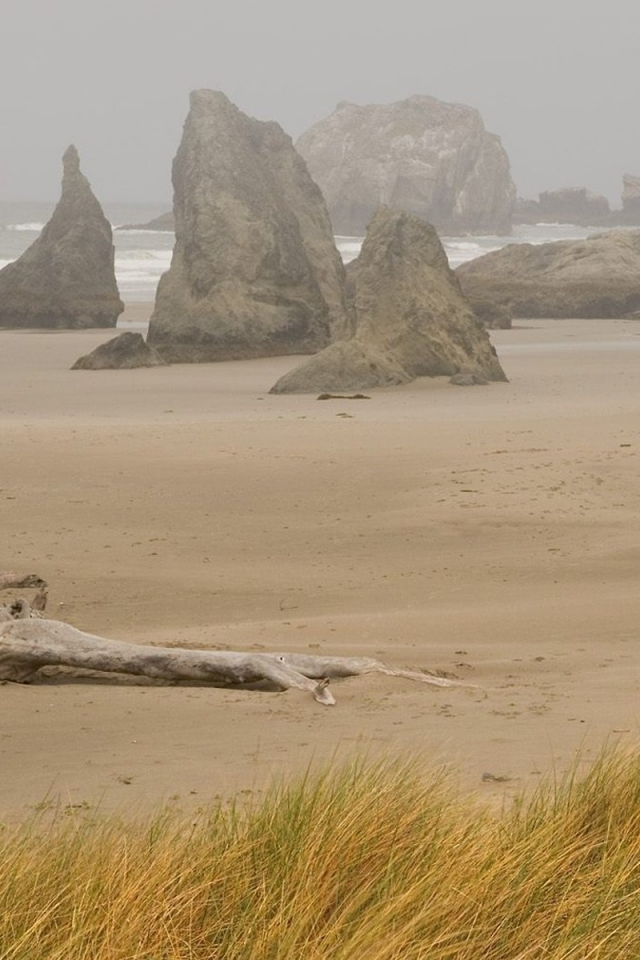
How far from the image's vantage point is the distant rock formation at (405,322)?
18.2 m

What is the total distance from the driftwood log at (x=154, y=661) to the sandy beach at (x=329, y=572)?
0.35 ft

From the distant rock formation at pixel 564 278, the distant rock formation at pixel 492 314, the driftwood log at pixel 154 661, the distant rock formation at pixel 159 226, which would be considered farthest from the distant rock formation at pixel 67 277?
the distant rock formation at pixel 159 226

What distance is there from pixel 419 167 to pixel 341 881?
12370cm

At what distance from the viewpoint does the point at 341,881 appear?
3355 mm

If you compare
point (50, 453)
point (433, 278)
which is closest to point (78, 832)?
point (50, 453)

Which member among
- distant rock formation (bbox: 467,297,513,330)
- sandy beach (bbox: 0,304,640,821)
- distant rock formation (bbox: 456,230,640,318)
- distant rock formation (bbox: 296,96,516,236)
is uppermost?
distant rock formation (bbox: 296,96,516,236)

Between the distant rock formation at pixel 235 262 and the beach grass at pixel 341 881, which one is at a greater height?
the distant rock formation at pixel 235 262

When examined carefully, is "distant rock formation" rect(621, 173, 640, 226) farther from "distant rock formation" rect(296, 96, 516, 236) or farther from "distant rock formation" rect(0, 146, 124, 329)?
"distant rock formation" rect(0, 146, 124, 329)

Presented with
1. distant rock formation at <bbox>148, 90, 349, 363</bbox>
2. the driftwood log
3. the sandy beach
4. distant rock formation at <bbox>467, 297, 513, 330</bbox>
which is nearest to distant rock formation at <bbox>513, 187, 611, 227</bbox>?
distant rock formation at <bbox>467, 297, 513, 330</bbox>

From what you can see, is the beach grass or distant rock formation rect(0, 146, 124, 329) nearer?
the beach grass

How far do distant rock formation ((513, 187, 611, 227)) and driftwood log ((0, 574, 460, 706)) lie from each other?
410 ft

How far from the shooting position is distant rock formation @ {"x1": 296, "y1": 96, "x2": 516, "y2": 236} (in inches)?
4774

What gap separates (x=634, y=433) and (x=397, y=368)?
5951mm

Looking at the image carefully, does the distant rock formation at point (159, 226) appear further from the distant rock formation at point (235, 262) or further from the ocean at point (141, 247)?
the distant rock formation at point (235, 262)
